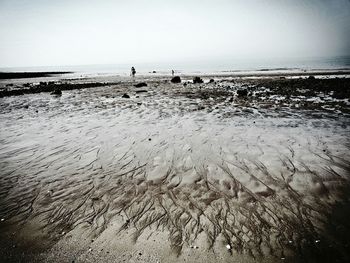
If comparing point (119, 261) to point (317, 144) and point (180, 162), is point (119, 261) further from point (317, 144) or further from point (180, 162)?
point (317, 144)

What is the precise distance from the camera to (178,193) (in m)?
5.87

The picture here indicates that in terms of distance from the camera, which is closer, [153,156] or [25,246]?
[25,246]

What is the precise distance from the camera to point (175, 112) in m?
15.2

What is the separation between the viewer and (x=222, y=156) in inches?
312

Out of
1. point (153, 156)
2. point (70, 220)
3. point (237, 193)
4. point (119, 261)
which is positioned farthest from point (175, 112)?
point (119, 261)

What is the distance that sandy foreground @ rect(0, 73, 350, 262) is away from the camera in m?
4.14

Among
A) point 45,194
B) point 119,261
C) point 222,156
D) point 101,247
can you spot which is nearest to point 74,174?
point 45,194

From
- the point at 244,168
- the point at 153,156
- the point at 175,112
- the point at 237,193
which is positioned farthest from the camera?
the point at 175,112

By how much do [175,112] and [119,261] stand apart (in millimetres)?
11743

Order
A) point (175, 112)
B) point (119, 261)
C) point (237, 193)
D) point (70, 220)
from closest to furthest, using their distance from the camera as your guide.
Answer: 1. point (119, 261)
2. point (70, 220)
3. point (237, 193)
4. point (175, 112)

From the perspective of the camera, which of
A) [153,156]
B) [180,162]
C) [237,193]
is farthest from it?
[153,156]

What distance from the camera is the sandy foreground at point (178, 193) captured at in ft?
13.6

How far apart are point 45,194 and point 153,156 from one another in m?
3.31

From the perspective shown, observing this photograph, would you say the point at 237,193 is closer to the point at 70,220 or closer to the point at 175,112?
the point at 70,220
